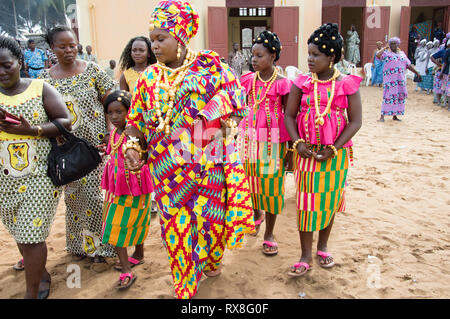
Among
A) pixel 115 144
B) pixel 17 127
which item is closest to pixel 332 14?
pixel 115 144

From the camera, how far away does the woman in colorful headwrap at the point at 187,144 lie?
2.38m

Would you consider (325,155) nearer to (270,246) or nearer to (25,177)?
(270,246)

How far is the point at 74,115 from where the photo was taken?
314 cm

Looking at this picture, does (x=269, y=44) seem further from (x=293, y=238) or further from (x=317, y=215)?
(x=293, y=238)

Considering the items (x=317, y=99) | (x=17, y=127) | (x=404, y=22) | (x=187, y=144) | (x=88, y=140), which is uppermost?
(x=404, y=22)

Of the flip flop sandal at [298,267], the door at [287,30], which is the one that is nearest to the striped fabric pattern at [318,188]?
the flip flop sandal at [298,267]

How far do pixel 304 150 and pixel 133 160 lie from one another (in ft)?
4.32

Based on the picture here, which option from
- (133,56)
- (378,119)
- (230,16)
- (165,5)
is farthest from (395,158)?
(230,16)

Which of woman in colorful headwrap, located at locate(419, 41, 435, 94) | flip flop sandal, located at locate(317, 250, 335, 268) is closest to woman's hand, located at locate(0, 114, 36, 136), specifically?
flip flop sandal, located at locate(317, 250, 335, 268)

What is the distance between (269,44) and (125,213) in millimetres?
1972

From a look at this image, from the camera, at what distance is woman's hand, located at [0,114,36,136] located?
7.73ft

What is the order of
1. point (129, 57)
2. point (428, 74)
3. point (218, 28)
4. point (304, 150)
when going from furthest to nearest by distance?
point (218, 28) → point (428, 74) → point (129, 57) → point (304, 150)

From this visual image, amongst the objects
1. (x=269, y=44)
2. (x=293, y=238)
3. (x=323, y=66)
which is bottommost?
(x=293, y=238)

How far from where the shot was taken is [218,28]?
1563 centimetres
